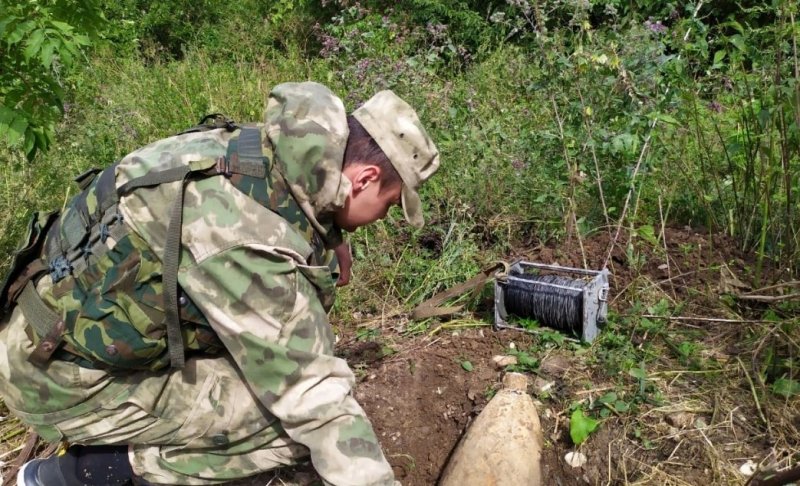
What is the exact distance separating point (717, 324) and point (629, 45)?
145 cm

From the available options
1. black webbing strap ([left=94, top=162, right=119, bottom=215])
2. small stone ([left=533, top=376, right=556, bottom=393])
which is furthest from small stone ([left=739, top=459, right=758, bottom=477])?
black webbing strap ([left=94, top=162, right=119, bottom=215])

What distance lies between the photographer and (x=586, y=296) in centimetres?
287

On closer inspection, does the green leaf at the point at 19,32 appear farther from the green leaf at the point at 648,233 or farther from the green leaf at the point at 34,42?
the green leaf at the point at 648,233

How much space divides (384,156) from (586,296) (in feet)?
4.50

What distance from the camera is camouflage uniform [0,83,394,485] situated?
1.77m

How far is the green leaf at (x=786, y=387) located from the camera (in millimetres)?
2439

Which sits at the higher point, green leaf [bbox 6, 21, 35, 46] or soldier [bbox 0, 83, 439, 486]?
green leaf [bbox 6, 21, 35, 46]

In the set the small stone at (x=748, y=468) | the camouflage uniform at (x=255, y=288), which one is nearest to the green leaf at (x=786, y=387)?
the small stone at (x=748, y=468)

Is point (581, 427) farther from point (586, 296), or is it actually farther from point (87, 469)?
point (87, 469)

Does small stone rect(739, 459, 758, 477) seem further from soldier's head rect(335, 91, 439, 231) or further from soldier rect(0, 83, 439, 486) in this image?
soldier's head rect(335, 91, 439, 231)

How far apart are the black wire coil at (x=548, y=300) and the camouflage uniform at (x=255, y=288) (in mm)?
1258

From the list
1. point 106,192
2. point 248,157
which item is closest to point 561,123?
point 248,157

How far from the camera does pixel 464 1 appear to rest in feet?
24.1

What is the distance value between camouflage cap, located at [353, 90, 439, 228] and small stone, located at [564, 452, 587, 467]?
1.26 metres
